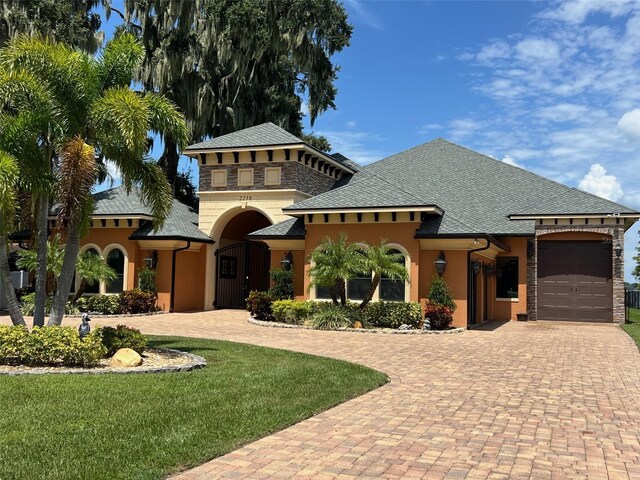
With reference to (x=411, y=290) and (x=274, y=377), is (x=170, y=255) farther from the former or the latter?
(x=274, y=377)

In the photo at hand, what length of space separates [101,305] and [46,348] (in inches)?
490

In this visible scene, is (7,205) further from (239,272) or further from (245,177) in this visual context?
(239,272)

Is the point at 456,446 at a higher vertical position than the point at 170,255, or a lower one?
lower

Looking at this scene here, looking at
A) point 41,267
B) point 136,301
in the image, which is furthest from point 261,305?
point 41,267

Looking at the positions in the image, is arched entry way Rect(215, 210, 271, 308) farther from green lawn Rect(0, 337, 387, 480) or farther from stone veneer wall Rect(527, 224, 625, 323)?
green lawn Rect(0, 337, 387, 480)

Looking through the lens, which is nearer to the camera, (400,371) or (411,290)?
(400,371)

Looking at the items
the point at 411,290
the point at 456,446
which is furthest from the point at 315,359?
the point at 411,290

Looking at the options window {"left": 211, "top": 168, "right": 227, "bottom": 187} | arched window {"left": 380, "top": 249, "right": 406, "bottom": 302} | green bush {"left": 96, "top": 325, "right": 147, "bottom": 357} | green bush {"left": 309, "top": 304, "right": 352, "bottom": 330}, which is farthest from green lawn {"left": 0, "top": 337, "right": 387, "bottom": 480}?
window {"left": 211, "top": 168, "right": 227, "bottom": 187}

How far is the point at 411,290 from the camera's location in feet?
58.5

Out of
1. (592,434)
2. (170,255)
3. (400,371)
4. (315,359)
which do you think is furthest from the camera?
(170,255)

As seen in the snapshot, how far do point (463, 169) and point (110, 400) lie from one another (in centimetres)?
2227

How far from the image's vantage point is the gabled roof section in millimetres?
21767

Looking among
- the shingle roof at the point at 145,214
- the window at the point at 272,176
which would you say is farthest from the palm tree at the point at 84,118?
the window at the point at 272,176

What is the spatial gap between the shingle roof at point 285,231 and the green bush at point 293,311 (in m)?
2.42
